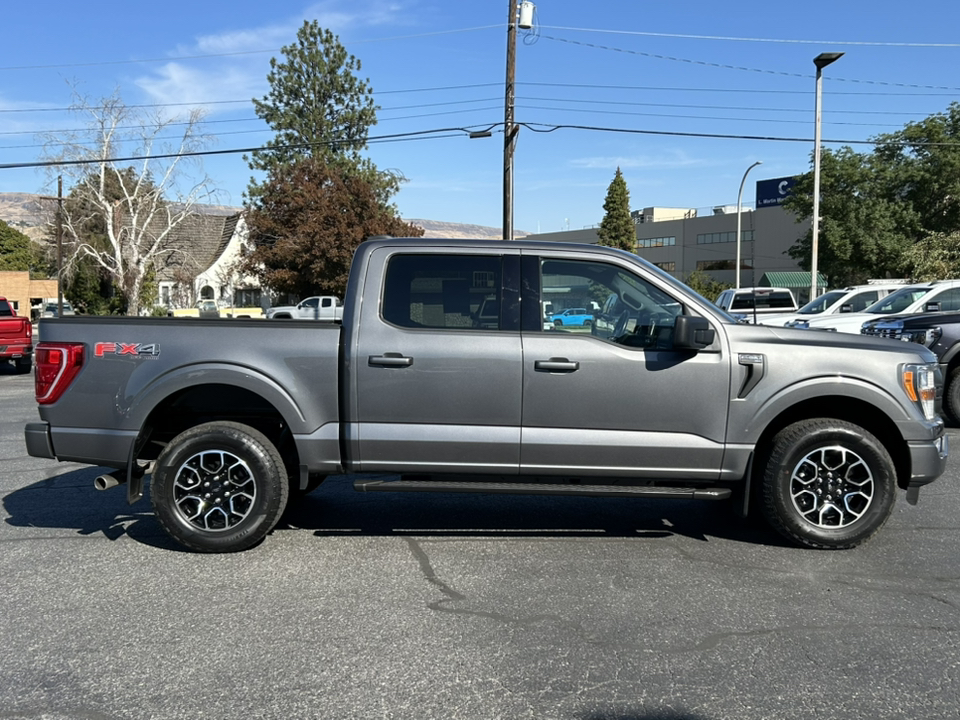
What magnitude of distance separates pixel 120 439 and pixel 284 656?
7.13ft

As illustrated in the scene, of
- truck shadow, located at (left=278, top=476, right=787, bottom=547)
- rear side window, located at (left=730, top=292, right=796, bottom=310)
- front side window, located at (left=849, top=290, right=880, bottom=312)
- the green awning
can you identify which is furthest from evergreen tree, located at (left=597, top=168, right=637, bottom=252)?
truck shadow, located at (left=278, top=476, right=787, bottom=547)

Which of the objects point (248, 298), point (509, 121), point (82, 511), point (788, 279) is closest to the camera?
point (82, 511)

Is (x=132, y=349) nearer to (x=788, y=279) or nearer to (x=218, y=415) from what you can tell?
(x=218, y=415)

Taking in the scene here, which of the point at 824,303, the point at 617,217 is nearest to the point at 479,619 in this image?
the point at 824,303

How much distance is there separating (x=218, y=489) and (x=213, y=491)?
3cm

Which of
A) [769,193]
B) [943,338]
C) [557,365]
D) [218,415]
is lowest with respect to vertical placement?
[218,415]

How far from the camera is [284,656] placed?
3.73m

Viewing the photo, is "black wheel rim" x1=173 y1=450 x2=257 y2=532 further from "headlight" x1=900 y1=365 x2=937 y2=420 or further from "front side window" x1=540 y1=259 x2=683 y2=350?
"headlight" x1=900 y1=365 x2=937 y2=420

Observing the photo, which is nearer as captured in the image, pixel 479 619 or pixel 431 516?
pixel 479 619

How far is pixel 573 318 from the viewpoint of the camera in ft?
17.1

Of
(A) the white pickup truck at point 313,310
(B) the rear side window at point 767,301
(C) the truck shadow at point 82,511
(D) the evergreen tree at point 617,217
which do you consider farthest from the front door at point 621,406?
(D) the evergreen tree at point 617,217

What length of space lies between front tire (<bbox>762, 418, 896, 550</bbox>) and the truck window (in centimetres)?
200

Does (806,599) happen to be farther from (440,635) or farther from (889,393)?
(440,635)

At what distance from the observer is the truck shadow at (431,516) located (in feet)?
18.8
